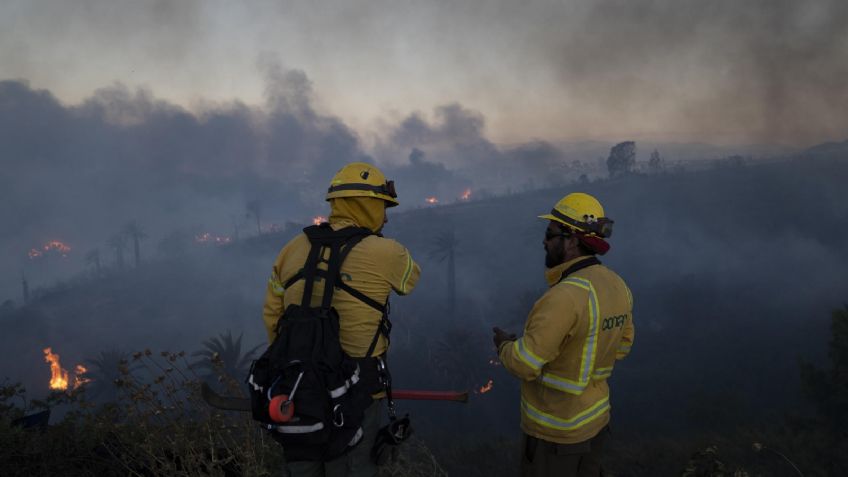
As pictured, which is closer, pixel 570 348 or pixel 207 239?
pixel 570 348

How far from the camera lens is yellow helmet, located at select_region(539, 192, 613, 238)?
3.54m

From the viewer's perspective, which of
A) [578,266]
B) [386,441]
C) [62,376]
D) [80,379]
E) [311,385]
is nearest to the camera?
[311,385]

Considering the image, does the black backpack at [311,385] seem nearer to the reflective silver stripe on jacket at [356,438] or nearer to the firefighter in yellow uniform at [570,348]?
the reflective silver stripe on jacket at [356,438]

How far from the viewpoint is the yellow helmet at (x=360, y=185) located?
10.8 ft

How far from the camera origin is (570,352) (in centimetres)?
334

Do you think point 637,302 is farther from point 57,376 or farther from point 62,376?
point 62,376

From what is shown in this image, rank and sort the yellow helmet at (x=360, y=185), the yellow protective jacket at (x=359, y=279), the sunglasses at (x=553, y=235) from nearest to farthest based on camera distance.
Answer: the yellow protective jacket at (x=359, y=279) → the yellow helmet at (x=360, y=185) → the sunglasses at (x=553, y=235)

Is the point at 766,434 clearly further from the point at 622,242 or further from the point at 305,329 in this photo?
the point at 622,242

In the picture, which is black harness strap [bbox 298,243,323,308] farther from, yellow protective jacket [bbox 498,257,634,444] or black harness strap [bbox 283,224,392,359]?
yellow protective jacket [bbox 498,257,634,444]

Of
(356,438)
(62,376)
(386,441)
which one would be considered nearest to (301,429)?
(356,438)

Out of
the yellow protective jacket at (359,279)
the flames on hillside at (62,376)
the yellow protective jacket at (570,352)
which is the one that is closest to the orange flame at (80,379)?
the flames on hillside at (62,376)

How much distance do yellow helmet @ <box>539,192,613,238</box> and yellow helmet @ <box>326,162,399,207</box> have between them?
125cm

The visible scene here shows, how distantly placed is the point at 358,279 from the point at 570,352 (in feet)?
5.40

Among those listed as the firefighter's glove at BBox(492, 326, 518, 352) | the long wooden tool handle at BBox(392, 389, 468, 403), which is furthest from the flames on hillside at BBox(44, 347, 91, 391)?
the firefighter's glove at BBox(492, 326, 518, 352)
